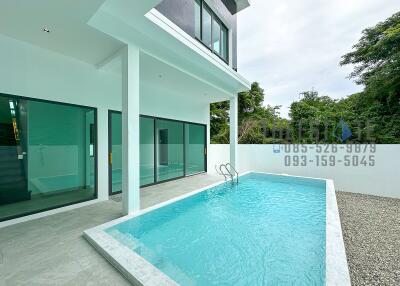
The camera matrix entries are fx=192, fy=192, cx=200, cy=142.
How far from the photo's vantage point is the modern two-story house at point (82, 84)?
3.05 metres

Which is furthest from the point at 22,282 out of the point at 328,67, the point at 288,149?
the point at 328,67

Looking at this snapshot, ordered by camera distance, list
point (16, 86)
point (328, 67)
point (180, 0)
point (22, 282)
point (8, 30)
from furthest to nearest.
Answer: point (328, 67) → point (180, 0) → point (16, 86) → point (8, 30) → point (22, 282)

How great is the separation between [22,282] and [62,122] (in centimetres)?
315

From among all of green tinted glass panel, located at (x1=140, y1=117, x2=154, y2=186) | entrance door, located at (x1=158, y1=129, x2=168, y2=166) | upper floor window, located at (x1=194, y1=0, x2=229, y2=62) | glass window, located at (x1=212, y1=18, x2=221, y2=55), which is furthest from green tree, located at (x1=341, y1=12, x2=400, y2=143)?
green tinted glass panel, located at (x1=140, y1=117, x2=154, y2=186)

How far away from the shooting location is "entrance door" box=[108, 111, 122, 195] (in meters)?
5.00

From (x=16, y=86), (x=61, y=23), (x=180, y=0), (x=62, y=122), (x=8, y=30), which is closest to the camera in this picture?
(x=61, y=23)

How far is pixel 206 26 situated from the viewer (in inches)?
243

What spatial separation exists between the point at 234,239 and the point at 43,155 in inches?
160

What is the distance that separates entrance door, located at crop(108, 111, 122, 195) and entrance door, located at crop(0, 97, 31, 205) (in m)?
1.65

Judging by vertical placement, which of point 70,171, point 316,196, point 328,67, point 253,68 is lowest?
point 316,196

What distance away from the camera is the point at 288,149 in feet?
25.1

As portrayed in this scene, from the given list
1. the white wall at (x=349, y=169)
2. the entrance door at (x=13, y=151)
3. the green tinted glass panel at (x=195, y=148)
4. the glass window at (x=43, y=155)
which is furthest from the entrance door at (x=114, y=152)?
the white wall at (x=349, y=169)

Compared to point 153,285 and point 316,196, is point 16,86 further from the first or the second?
point 316,196

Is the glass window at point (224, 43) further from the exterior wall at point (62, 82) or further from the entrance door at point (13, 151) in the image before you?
the entrance door at point (13, 151)
